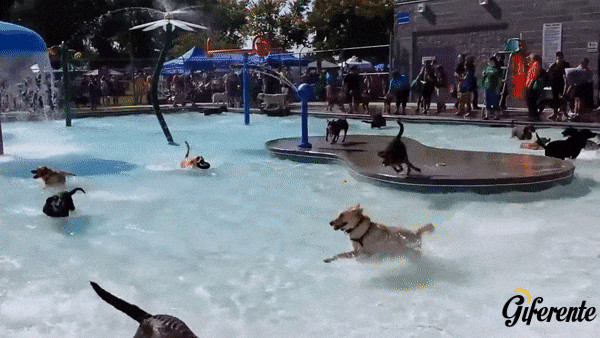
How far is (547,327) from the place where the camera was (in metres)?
4.92

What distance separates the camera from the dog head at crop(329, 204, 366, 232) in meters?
5.73

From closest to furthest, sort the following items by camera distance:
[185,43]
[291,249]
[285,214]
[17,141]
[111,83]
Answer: [291,249], [285,214], [17,141], [111,83], [185,43]

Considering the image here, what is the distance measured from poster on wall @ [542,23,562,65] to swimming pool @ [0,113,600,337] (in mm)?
12089

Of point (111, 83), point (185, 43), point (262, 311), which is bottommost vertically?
point (262, 311)

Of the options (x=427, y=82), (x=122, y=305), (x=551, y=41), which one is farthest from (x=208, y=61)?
(x=122, y=305)

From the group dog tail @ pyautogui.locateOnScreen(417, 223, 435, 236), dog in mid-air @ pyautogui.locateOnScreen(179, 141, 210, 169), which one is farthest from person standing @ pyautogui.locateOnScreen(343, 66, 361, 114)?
dog tail @ pyautogui.locateOnScreen(417, 223, 435, 236)

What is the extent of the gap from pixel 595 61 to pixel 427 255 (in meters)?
18.6

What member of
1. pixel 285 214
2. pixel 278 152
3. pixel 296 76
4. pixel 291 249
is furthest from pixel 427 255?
pixel 296 76

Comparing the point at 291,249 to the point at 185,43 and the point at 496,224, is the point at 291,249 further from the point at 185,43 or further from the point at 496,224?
the point at 185,43

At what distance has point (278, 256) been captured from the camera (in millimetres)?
6941

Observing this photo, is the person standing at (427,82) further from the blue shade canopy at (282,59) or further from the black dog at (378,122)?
the blue shade canopy at (282,59)

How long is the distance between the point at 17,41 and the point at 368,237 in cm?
1038

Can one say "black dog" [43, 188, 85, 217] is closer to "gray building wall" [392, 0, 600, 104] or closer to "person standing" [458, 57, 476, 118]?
"person standing" [458, 57, 476, 118]

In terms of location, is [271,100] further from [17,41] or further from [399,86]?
[17,41]
